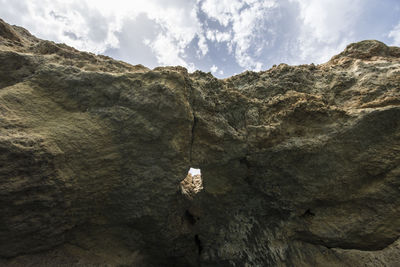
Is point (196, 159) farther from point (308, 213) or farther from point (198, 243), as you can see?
point (308, 213)

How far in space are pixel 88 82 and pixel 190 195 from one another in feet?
11.7

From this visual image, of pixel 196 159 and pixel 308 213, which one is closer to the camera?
pixel 196 159

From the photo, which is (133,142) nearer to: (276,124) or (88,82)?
(88,82)

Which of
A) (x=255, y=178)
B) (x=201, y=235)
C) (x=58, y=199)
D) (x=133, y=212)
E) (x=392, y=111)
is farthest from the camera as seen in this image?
(x=201, y=235)

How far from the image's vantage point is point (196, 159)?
4121mm

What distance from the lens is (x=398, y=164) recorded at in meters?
3.61

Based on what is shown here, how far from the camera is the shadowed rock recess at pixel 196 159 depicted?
3.23m

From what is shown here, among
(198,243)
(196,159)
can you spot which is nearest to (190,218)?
(198,243)

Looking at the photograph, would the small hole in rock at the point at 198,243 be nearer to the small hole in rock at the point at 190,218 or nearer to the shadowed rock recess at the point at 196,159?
the shadowed rock recess at the point at 196,159

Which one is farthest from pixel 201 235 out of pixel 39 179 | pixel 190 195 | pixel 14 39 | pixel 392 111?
pixel 14 39

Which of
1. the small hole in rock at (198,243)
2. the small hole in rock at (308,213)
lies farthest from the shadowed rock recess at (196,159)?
the small hole in rock at (198,243)

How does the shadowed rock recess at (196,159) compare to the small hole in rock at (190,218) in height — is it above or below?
above

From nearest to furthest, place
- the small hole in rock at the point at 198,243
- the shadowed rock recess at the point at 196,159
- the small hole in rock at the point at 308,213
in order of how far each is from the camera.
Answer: the shadowed rock recess at the point at 196,159
the small hole in rock at the point at 308,213
the small hole in rock at the point at 198,243

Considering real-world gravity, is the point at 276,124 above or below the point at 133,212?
above
